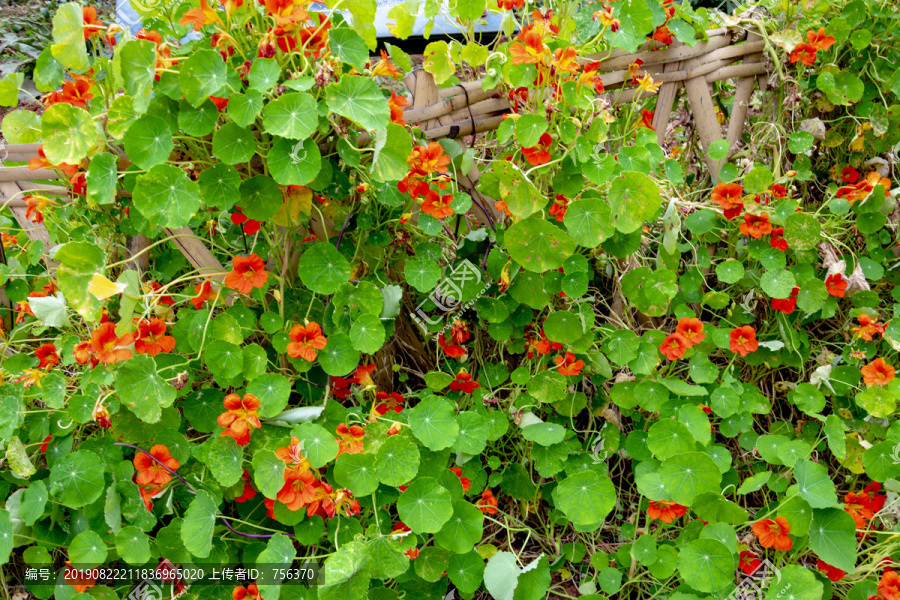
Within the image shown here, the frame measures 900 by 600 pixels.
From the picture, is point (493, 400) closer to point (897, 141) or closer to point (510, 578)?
point (510, 578)

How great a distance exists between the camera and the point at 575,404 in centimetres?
190

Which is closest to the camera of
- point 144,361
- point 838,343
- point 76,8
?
point 76,8

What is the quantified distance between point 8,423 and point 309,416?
Answer: 2.78 ft

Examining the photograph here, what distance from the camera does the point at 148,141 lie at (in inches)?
53.2

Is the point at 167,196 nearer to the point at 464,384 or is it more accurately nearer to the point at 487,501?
the point at 464,384

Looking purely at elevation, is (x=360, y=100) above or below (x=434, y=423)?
above

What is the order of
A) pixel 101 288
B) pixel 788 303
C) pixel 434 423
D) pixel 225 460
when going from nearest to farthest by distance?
1. pixel 101 288
2. pixel 225 460
3. pixel 434 423
4. pixel 788 303

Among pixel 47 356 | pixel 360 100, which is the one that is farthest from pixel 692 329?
pixel 47 356

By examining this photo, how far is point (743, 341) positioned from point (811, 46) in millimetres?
1050

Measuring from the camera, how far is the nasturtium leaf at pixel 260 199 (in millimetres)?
1438

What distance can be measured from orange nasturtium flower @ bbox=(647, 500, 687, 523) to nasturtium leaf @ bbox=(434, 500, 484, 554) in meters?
0.51

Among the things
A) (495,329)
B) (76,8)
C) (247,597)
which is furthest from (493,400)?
(76,8)

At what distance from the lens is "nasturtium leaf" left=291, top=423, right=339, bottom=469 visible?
A: 141 centimetres

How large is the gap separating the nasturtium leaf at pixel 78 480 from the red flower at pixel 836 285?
2.30 m
